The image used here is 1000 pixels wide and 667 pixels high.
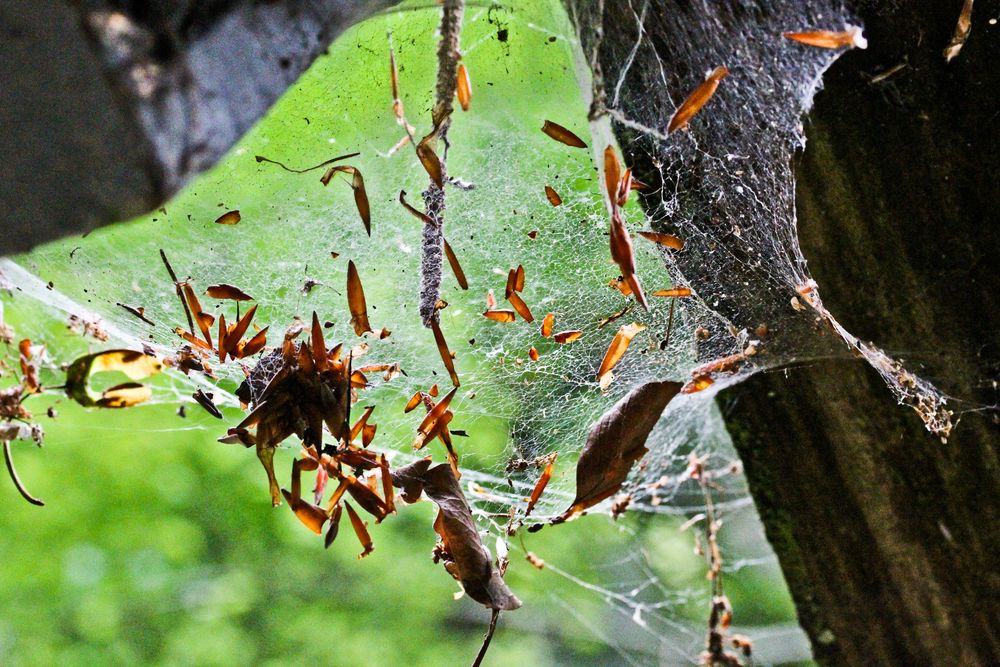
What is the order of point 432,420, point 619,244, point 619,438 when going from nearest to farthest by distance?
point 619,244 < point 619,438 < point 432,420

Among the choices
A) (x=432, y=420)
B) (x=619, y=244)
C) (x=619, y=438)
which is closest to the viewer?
(x=619, y=244)

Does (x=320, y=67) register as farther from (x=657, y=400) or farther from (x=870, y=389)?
(x=870, y=389)

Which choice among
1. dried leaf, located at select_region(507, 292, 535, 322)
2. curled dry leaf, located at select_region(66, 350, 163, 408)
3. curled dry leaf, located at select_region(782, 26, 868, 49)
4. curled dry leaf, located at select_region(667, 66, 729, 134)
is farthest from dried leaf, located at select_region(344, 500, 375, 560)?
curled dry leaf, located at select_region(782, 26, 868, 49)

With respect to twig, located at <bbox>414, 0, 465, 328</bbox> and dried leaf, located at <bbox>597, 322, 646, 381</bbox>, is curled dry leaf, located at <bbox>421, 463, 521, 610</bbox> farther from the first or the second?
dried leaf, located at <bbox>597, 322, 646, 381</bbox>

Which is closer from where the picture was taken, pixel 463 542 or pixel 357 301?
pixel 463 542

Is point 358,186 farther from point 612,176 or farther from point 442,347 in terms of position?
point 612,176

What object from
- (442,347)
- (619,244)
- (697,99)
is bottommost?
(442,347)

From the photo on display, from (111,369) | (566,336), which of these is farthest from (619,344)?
(111,369)
